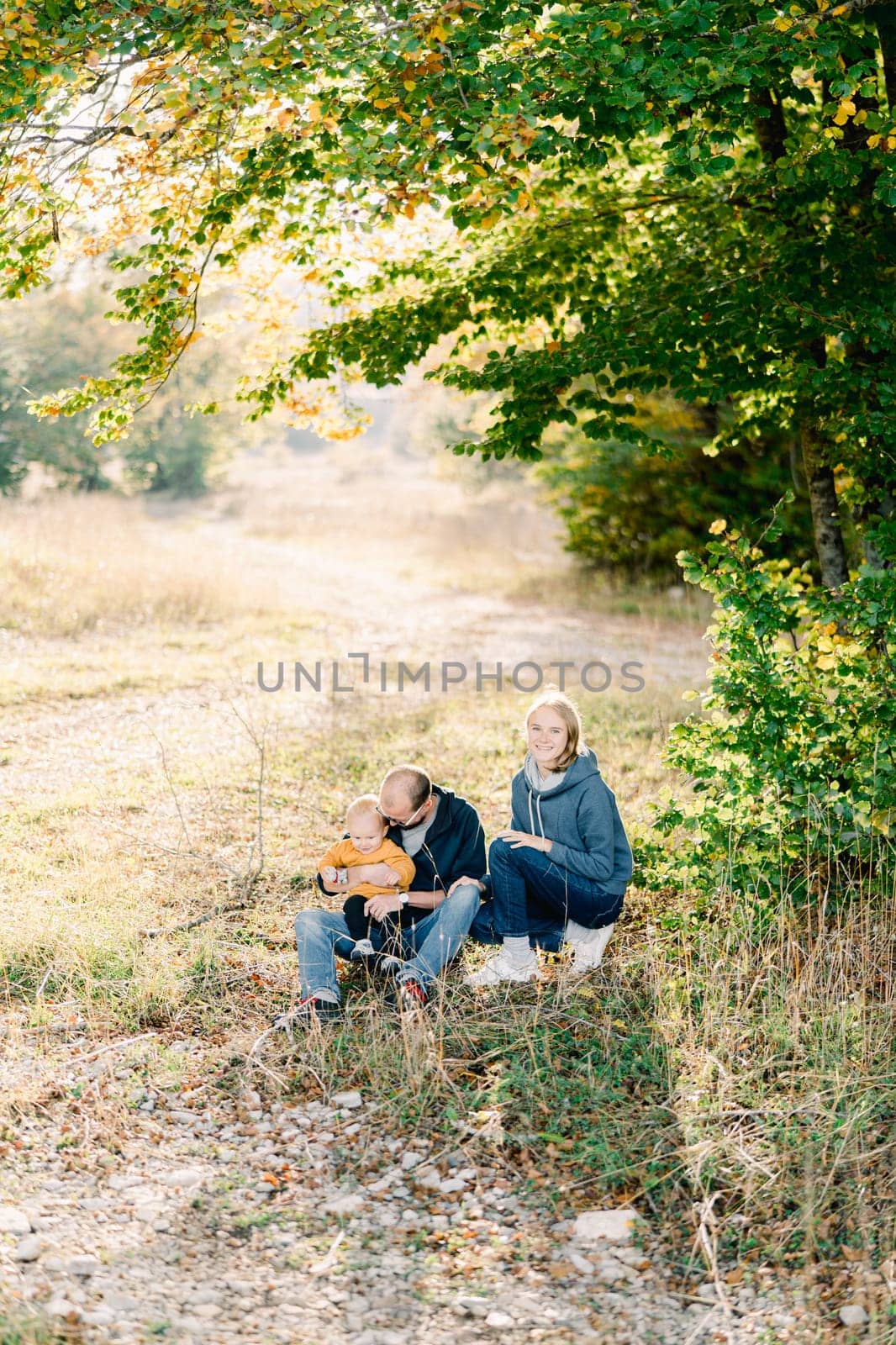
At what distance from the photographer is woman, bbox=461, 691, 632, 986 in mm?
4379

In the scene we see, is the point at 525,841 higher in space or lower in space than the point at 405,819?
lower

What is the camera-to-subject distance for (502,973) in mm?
4410

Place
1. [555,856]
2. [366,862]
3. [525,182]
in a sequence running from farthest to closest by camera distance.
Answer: [525,182]
[366,862]
[555,856]

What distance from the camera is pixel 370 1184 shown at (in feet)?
11.1

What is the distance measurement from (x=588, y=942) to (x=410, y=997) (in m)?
0.82

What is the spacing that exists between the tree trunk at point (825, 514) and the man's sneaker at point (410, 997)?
13.3ft

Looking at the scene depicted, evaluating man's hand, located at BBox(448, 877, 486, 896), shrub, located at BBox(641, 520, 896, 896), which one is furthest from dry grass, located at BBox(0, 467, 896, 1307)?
man's hand, located at BBox(448, 877, 486, 896)

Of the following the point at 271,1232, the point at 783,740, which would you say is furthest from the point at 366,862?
the point at 783,740

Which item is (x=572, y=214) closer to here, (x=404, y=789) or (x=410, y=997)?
(x=404, y=789)

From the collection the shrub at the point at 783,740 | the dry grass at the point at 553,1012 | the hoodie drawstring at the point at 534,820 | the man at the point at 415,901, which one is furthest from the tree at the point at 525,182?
the man at the point at 415,901

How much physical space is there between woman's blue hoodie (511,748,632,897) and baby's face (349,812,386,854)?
0.55m

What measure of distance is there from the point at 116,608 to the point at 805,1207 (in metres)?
11.0

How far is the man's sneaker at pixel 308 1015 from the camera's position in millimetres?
4105

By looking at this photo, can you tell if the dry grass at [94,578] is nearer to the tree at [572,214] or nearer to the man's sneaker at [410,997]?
the tree at [572,214]
